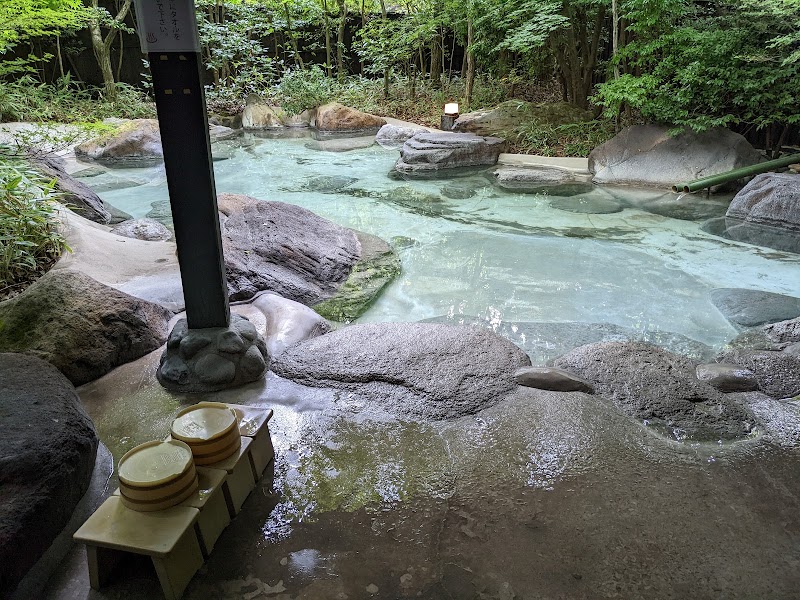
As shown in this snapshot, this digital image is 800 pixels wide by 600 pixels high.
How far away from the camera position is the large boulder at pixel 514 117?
1156 centimetres

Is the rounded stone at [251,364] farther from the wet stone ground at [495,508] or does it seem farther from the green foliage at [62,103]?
the green foliage at [62,103]

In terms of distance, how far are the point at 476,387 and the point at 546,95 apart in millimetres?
12694

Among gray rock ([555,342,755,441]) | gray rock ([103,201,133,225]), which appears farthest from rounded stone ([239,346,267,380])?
gray rock ([103,201,133,225])

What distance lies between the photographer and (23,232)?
455 cm

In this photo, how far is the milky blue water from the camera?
504cm

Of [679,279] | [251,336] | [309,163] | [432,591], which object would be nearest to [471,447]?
[432,591]

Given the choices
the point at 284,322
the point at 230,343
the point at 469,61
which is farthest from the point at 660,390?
the point at 469,61

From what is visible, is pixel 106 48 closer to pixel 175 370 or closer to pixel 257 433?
pixel 175 370

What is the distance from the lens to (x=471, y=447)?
2.73m

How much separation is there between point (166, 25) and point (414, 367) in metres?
2.24

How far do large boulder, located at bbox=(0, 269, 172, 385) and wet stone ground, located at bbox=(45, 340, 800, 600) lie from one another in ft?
0.95

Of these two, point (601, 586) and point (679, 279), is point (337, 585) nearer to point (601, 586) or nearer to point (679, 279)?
point (601, 586)

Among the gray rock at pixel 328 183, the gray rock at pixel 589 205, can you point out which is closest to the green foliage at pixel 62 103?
the gray rock at pixel 328 183

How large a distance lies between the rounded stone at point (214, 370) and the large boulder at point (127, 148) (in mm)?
9767
